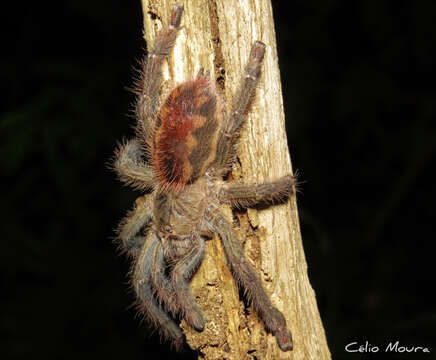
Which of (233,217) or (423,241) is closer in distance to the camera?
(233,217)

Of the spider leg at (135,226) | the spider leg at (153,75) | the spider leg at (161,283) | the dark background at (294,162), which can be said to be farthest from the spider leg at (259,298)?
the dark background at (294,162)

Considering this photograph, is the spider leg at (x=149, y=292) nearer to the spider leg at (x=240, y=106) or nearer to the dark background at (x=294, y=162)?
the spider leg at (x=240, y=106)

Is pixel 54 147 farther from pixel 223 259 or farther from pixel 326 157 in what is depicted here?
pixel 326 157

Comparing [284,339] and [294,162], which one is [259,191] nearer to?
[284,339]

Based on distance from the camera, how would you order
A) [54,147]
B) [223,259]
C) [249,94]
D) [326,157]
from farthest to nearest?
1. [326,157]
2. [54,147]
3. [223,259]
4. [249,94]

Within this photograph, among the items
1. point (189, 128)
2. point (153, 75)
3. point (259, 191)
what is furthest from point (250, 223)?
point (153, 75)

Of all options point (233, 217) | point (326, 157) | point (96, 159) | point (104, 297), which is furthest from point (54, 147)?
point (326, 157)

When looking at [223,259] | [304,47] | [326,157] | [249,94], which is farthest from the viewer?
[326,157]
